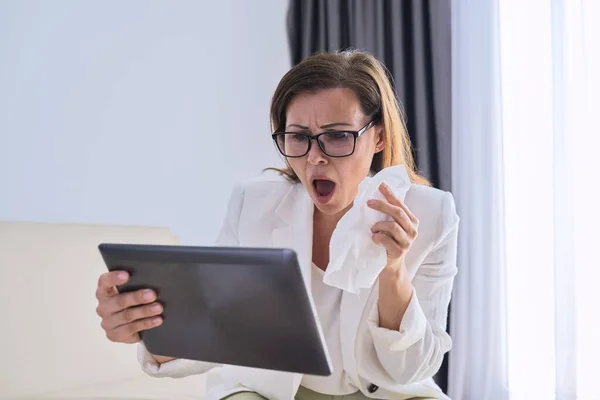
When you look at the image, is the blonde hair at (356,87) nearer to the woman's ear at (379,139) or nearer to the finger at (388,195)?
the woman's ear at (379,139)

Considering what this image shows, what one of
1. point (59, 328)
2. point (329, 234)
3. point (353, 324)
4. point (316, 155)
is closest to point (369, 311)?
point (353, 324)

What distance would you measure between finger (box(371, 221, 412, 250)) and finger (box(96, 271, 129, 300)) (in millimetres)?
396

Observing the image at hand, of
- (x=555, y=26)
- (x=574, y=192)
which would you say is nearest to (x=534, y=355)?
(x=574, y=192)

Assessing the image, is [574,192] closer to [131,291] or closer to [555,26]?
[555,26]

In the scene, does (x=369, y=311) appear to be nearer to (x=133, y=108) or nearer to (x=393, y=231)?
(x=393, y=231)

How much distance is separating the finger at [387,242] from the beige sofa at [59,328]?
101 centimetres

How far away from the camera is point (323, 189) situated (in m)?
1.34

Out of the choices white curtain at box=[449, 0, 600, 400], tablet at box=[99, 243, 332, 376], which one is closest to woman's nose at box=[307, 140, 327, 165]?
tablet at box=[99, 243, 332, 376]

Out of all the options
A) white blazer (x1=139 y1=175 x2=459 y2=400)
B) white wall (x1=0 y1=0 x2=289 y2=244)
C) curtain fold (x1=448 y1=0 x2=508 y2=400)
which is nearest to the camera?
white blazer (x1=139 y1=175 x2=459 y2=400)

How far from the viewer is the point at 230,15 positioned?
2.78 m

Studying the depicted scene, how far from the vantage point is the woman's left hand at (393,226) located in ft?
3.43

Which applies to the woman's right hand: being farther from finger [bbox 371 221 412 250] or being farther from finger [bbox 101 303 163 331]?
finger [bbox 371 221 412 250]

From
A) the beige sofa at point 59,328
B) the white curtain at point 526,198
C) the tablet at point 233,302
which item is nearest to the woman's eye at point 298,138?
the tablet at point 233,302

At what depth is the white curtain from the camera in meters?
2.26
